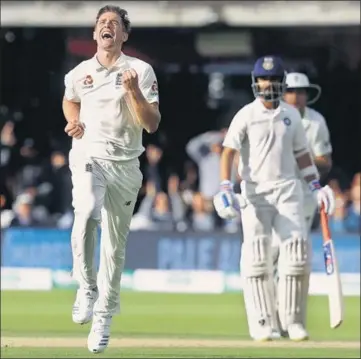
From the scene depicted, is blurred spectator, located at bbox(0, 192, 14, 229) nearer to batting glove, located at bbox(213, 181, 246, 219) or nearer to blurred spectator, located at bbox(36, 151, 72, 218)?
blurred spectator, located at bbox(36, 151, 72, 218)

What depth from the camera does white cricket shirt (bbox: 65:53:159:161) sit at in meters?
9.72

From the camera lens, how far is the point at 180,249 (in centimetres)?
1847

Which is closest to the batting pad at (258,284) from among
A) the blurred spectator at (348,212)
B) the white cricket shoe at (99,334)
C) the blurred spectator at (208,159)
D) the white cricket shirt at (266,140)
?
the white cricket shirt at (266,140)

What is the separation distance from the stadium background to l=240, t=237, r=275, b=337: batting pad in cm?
389

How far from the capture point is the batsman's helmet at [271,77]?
11.7 m

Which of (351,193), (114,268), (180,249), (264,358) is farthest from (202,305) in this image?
(114,268)

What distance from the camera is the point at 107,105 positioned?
9773mm

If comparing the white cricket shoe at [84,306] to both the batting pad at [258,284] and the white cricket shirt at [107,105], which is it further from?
the batting pad at [258,284]

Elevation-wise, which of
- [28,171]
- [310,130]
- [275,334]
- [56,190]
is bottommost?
[275,334]

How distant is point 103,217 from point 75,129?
0.81 metres

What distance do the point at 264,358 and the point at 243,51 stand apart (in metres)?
10.4

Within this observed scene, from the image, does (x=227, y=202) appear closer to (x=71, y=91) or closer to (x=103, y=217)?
(x=103, y=217)

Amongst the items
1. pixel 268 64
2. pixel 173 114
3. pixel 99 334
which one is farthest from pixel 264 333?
pixel 173 114

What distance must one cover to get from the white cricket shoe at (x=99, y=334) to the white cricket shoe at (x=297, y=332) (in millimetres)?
2586
